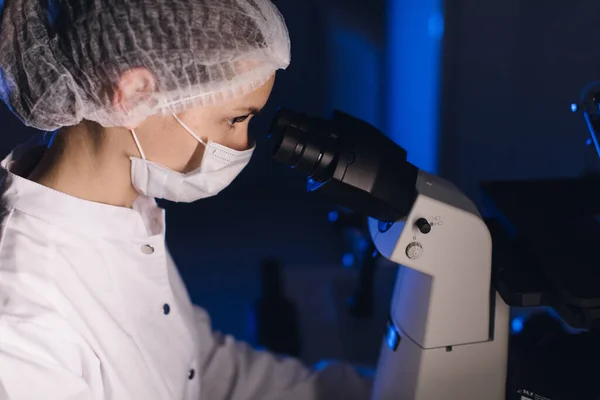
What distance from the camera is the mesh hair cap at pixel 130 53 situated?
0.68 metres

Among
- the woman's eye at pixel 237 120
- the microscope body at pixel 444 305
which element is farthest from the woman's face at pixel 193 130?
the microscope body at pixel 444 305

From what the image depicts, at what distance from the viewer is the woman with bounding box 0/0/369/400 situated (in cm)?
69

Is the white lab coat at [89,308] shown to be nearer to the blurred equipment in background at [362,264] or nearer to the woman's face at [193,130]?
the woman's face at [193,130]

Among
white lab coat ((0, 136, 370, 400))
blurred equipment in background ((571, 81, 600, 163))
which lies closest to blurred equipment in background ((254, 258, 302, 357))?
white lab coat ((0, 136, 370, 400))

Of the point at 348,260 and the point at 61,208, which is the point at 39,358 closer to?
the point at 61,208

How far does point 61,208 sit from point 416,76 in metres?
0.85

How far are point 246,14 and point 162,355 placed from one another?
55 cm

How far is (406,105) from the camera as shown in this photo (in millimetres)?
1387

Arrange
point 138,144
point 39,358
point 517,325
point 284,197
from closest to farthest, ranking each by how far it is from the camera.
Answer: point 39,358 → point 138,144 → point 517,325 → point 284,197

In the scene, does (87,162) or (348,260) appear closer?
(87,162)

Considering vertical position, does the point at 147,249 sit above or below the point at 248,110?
below

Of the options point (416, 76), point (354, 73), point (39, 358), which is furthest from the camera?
point (354, 73)

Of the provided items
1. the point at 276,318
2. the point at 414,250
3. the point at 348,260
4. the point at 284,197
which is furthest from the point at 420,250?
the point at 284,197

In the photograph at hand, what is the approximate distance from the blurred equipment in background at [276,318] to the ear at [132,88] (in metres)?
0.70
